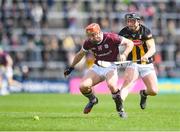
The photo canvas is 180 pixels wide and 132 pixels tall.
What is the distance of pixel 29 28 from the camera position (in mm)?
36062

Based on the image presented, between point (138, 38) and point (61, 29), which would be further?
point (61, 29)

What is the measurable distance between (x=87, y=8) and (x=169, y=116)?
2155 centimetres

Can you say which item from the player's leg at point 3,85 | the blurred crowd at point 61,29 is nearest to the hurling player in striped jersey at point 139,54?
the player's leg at point 3,85

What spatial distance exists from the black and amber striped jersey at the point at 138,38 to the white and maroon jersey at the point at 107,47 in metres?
1.52

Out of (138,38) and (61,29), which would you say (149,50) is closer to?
(138,38)

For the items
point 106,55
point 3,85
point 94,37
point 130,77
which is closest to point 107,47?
point 106,55

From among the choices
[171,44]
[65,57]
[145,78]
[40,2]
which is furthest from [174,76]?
[145,78]

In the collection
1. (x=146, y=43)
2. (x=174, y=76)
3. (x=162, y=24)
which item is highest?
(x=146, y=43)

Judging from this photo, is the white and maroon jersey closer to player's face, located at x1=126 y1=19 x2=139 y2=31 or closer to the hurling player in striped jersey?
player's face, located at x1=126 y1=19 x2=139 y2=31

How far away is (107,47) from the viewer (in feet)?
54.6

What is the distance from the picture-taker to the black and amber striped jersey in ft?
60.0

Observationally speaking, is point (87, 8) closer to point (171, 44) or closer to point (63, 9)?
point (63, 9)

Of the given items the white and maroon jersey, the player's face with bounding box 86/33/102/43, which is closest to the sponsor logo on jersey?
the white and maroon jersey

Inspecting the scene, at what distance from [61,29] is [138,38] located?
19.0 meters
